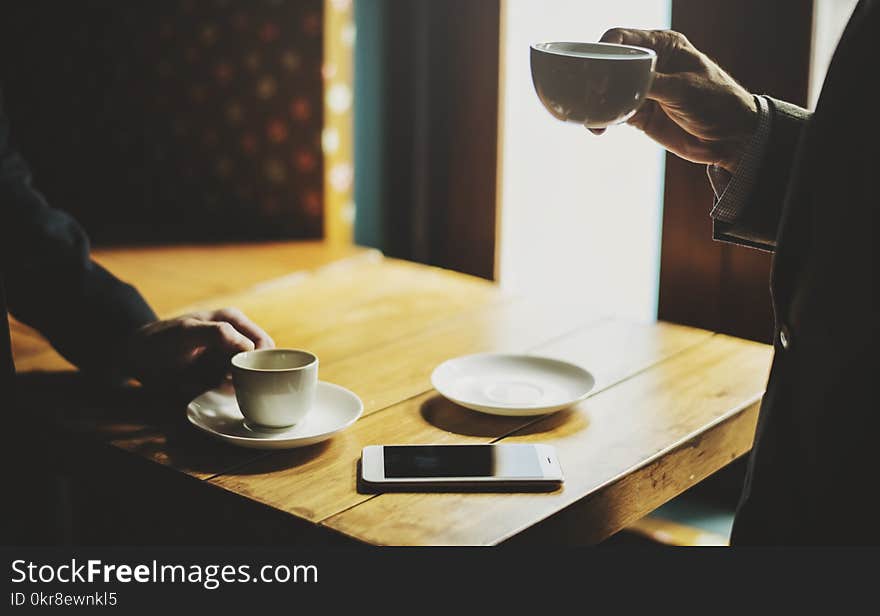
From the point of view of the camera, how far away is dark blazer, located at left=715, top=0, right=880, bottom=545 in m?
0.92

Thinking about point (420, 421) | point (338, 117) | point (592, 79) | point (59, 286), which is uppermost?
point (592, 79)

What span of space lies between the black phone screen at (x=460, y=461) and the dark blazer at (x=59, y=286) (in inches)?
18.6

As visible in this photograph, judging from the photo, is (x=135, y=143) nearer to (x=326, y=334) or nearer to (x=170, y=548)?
(x=326, y=334)

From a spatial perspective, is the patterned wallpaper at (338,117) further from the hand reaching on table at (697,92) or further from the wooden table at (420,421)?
the hand reaching on table at (697,92)

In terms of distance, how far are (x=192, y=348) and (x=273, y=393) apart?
0.18 meters

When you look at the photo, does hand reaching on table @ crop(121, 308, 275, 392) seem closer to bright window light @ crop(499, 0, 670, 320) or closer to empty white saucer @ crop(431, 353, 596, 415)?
empty white saucer @ crop(431, 353, 596, 415)

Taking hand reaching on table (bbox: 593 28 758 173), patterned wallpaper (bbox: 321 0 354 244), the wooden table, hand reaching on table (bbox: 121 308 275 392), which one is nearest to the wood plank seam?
the wooden table

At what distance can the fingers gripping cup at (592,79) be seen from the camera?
1136mm

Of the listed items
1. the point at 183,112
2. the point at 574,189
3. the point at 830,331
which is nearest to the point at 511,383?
the point at 830,331

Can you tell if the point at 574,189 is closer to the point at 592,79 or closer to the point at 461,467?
the point at 592,79

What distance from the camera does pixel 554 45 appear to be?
1.21m

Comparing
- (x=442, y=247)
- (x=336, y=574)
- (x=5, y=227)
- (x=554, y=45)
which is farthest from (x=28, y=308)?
(x=442, y=247)

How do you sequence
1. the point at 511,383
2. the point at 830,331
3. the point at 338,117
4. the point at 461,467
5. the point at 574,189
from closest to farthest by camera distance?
the point at 830,331, the point at 461,467, the point at 511,383, the point at 574,189, the point at 338,117

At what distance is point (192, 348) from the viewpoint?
1.29 m
